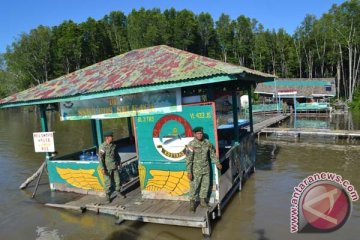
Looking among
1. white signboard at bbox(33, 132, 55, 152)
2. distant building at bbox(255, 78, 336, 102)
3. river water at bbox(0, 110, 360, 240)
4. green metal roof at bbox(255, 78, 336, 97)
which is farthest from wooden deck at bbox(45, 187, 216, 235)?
green metal roof at bbox(255, 78, 336, 97)

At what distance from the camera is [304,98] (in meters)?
46.8

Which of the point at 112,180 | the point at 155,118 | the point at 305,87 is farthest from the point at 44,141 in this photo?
the point at 305,87

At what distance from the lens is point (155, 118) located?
9.03m

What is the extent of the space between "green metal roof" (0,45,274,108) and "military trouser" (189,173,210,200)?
2.24 m

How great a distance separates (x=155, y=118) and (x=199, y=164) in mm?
1803

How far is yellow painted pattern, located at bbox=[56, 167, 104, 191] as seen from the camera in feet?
34.4

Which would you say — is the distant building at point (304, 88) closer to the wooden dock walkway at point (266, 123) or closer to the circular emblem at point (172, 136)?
the wooden dock walkway at point (266, 123)

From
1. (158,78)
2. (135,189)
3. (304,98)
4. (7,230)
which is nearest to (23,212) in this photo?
(7,230)

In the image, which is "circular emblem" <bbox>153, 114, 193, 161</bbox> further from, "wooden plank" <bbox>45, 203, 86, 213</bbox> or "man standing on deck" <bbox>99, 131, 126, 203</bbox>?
"wooden plank" <bbox>45, 203, 86, 213</bbox>

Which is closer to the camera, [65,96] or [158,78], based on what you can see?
[158,78]

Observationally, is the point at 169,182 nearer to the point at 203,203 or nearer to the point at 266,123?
the point at 203,203

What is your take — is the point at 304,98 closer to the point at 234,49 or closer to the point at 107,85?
the point at 234,49

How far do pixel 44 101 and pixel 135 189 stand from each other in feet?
12.8

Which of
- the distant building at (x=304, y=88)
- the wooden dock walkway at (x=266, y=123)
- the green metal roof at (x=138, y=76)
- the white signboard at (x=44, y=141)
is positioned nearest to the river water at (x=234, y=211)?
the white signboard at (x=44, y=141)
